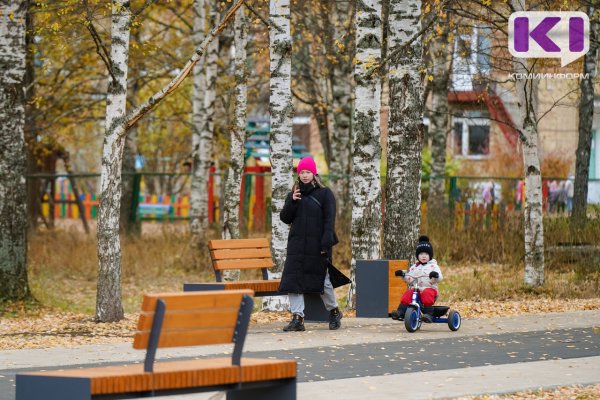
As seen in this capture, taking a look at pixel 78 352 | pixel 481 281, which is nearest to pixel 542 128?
pixel 481 281

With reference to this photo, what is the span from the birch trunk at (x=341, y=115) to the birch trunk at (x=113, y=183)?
46.3 feet

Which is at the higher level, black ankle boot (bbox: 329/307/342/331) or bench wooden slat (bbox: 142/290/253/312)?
bench wooden slat (bbox: 142/290/253/312)

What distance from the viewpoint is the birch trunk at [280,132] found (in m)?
18.5

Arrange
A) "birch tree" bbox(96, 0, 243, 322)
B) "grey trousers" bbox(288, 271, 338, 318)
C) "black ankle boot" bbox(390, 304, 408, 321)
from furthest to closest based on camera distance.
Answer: "birch tree" bbox(96, 0, 243, 322), "black ankle boot" bbox(390, 304, 408, 321), "grey trousers" bbox(288, 271, 338, 318)

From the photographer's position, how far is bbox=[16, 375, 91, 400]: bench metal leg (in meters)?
7.96

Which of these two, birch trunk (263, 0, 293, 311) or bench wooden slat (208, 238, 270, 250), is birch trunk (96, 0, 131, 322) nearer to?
bench wooden slat (208, 238, 270, 250)

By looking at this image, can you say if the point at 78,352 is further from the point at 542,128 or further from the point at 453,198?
the point at 542,128

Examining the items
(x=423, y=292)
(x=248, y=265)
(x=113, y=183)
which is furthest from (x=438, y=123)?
(x=423, y=292)

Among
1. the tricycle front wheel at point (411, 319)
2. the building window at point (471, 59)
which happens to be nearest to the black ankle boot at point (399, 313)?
the tricycle front wheel at point (411, 319)

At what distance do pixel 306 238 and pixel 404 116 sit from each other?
12.7ft

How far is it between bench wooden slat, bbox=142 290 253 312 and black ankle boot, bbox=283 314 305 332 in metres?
7.10

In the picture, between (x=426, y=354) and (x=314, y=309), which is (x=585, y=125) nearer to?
(x=314, y=309)

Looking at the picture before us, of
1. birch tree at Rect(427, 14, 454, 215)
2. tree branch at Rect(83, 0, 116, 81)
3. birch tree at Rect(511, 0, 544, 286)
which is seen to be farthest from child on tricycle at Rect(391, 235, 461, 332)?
birch tree at Rect(427, 14, 454, 215)

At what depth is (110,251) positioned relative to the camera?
17422 millimetres
